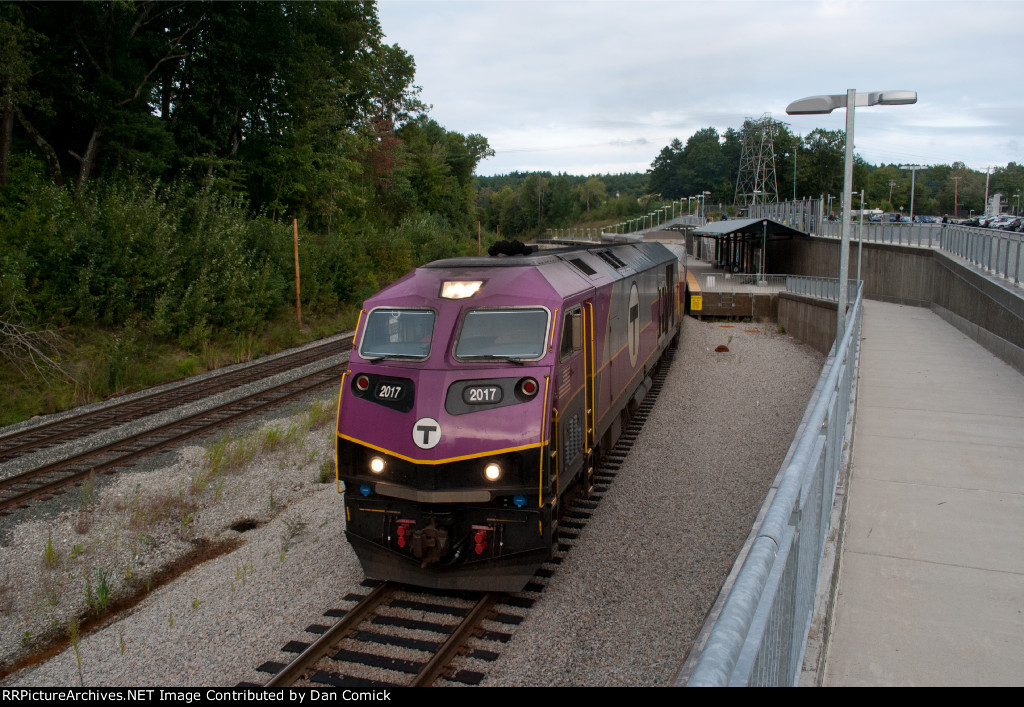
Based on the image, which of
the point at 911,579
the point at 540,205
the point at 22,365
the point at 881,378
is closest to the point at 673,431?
the point at 881,378

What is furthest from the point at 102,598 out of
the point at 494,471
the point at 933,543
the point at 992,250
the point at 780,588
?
the point at 992,250

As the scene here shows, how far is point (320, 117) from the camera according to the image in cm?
3472

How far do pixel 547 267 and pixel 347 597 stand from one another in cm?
457

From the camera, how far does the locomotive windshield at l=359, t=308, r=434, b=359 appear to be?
26.9 ft

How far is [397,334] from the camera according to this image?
844 cm

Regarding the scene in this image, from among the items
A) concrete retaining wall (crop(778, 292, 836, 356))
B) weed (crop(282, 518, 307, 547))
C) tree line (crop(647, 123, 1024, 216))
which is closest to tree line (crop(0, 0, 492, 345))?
weed (crop(282, 518, 307, 547))

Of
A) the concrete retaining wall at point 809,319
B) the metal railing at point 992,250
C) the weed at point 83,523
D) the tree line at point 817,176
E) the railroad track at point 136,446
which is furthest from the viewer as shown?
the tree line at point 817,176

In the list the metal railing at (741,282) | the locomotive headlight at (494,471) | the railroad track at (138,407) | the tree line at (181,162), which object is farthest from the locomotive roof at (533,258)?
the metal railing at (741,282)

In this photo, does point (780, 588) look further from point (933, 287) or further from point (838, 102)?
point (933, 287)

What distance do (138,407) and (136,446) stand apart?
3.53 m

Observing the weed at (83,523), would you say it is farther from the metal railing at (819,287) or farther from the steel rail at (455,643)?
the metal railing at (819,287)

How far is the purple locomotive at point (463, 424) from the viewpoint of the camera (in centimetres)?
748

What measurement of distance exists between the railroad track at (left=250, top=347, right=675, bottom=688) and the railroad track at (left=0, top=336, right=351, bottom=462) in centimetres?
902

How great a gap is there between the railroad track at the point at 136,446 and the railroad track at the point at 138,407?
35 centimetres
